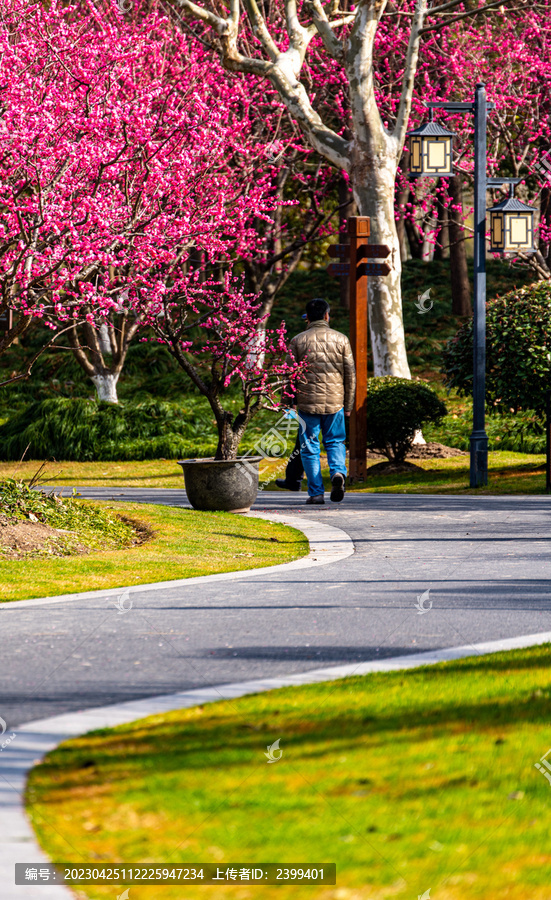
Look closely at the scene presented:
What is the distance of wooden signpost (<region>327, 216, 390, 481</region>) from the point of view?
15.8 m

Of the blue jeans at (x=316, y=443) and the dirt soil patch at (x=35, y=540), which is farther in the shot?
the blue jeans at (x=316, y=443)

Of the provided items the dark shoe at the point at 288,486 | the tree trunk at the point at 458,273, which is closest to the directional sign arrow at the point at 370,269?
the dark shoe at the point at 288,486

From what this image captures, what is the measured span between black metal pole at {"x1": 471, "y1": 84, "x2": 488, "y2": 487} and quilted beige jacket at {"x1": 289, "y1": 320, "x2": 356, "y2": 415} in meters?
2.41

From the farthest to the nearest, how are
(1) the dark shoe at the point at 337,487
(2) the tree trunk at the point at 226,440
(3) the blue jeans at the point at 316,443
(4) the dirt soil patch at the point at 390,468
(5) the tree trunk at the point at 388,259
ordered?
(5) the tree trunk at the point at 388,259 < (4) the dirt soil patch at the point at 390,468 < (3) the blue jeans at the point at 316,443 < (1) the dark shoe at the point at 337,487 < (2) the tree trunk at the point at 226,440

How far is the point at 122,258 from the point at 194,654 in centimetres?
982

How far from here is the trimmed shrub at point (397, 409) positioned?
660 inches

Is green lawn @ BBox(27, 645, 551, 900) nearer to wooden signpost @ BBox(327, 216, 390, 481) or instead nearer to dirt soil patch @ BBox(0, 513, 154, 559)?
dirt soil patch @ BBox(0, 513, 154, 559)

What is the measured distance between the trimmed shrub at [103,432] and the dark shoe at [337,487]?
878cm

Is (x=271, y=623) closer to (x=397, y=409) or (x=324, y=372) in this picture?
(x=324, y=372)

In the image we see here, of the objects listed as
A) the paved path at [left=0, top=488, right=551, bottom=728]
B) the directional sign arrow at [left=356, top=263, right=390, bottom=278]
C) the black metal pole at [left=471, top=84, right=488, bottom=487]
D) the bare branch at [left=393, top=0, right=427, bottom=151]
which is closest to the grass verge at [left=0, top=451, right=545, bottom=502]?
the black metal pole at [left=471, top=84, right=488, bottom=487]

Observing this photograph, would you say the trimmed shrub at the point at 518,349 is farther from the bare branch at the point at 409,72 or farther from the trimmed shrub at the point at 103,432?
the trimmed shrub at the point at 103,432

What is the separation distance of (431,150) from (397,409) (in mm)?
3980

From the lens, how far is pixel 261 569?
8.84 meters

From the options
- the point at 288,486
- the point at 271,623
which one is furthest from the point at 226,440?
the point at 271,623
